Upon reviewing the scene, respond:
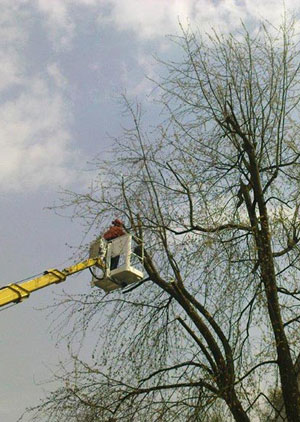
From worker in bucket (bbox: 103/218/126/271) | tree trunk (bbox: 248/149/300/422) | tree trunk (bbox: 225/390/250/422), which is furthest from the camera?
worker in bucket (bbox: 103/218/126/271)

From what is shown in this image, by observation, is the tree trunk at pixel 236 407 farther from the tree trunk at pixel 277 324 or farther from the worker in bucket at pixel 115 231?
the worker in bucket at pixel 115 231

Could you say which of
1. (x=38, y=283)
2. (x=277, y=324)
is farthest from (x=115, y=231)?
(x=277, y=324)

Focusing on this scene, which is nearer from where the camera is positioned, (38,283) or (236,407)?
(236,407)

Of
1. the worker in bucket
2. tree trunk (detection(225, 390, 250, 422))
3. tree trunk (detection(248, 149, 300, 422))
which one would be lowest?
tree trunk (detection(225, 390, 250, 422))

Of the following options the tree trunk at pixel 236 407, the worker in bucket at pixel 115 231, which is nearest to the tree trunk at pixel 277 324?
the tree trunk at pixel 236 407

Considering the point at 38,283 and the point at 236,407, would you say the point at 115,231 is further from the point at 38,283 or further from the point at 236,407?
the point at 236,407

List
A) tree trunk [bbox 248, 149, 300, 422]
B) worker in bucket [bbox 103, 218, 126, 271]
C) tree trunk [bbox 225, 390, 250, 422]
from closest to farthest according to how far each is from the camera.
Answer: tree trunk [bbox 248, 149, 300, 422], tree trunk [bbox 225, 390, 250, 422], worker in bucket [bbox 103, 218, 126, 271]

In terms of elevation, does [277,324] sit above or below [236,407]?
above

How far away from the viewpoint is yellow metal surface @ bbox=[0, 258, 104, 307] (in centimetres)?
840

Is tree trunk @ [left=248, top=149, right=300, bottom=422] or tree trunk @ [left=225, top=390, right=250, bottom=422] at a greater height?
tree trunk @ [left=248, top=149, right=300, bottom=422]

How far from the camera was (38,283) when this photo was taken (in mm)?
8992

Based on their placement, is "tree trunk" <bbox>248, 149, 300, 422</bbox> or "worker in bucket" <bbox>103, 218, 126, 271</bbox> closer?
"tree trunk" <bbox>248, 149, 300, 422</bbox>

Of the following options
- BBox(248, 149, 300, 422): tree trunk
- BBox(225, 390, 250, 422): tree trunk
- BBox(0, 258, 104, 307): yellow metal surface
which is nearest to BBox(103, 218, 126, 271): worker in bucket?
BBox(0, 258, 104, 307): yellow metal surface

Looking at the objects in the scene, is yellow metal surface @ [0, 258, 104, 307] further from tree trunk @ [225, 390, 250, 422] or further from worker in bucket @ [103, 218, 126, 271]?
tree trunk @ [225, 390, 250, 422]
